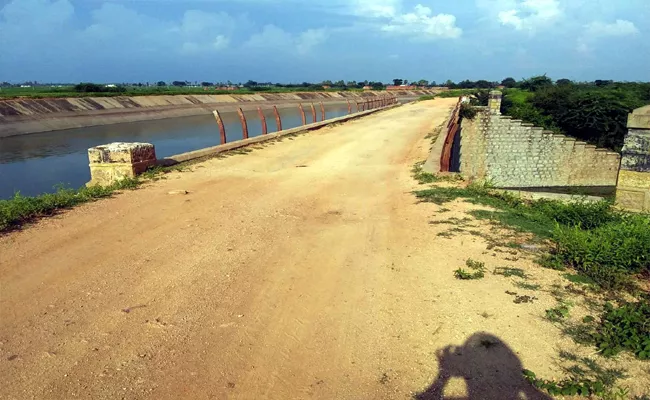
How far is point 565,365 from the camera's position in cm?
284

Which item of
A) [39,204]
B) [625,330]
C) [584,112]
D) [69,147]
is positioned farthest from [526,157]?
[69,147]

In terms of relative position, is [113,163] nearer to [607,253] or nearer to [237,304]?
[237,304]

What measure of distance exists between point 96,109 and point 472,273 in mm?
37902

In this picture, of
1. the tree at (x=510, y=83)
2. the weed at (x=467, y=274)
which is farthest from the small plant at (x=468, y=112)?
the tree at (x=510, y=83)

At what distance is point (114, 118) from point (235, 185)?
32.4m

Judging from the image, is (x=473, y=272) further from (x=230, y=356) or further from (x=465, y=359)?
(x=230, y=356)

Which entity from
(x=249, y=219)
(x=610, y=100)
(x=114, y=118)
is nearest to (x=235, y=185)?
(x=249, y=219)

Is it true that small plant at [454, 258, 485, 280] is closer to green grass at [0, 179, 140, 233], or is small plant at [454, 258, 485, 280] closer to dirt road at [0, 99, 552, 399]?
dirt road at [0, 99, 552, 399]

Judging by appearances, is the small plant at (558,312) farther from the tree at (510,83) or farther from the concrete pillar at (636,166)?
the tree at (510,83)

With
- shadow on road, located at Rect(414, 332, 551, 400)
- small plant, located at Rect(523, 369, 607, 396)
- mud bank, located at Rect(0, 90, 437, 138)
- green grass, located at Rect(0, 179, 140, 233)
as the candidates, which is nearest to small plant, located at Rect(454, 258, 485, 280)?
shadow on road, located at Rect(414, 332, 551, 400)

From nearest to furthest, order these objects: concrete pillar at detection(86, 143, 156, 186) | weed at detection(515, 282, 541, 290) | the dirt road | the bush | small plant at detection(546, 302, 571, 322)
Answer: the dirt road
small plant at detection(546, 302, 571, 322)
weed at detection(515, 282, 541, 290)
the bush
concrete pillar at detection(86, 143, 156, 186)

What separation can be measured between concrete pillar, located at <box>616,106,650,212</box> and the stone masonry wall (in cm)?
832

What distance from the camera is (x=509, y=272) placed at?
13.5 feet

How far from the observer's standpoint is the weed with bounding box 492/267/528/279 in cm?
406
